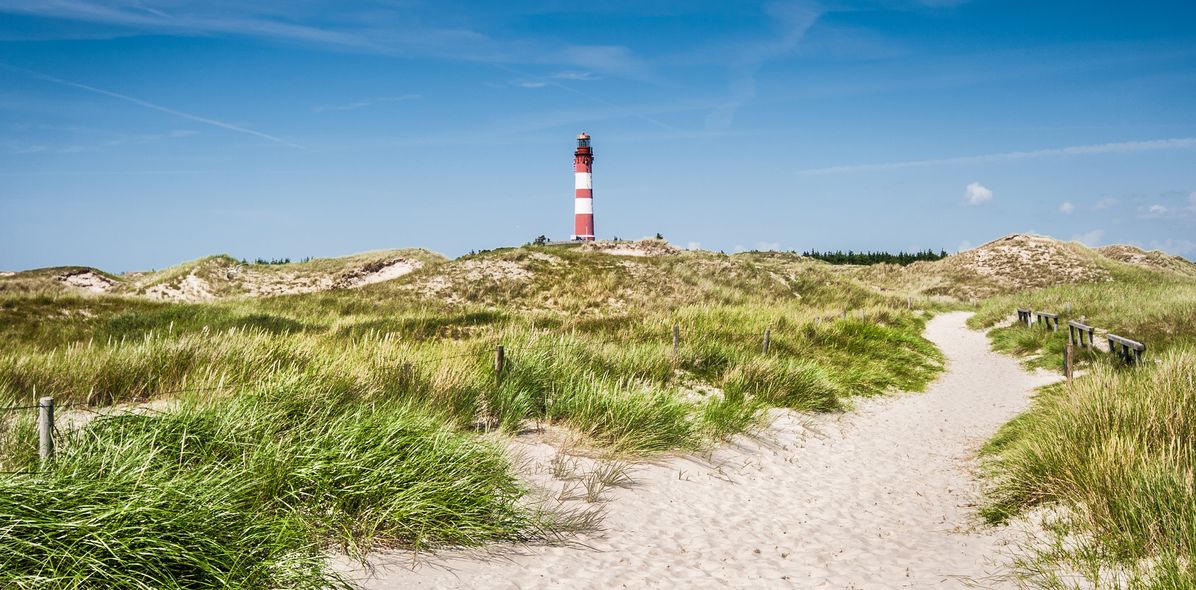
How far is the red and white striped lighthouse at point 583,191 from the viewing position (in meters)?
58.5

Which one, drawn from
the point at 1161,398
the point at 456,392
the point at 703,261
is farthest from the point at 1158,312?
the point at 703,261

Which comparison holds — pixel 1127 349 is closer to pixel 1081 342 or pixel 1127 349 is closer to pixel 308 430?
pixel 1081 342

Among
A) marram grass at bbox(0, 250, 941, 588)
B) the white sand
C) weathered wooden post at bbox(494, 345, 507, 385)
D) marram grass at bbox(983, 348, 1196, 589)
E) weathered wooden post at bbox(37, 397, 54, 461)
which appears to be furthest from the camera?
the white sand

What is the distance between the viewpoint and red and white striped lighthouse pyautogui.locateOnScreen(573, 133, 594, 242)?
58.5 metres

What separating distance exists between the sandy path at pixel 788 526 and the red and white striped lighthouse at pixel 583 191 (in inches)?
1846

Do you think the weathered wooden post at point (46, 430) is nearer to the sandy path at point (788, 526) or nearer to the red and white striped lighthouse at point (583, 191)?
the sandy path at point (788, 526)

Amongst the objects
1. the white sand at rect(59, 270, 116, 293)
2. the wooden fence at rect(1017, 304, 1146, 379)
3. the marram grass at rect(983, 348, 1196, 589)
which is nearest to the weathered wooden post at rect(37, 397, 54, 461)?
the marram grass at rect(983, 348, 1196, 589)

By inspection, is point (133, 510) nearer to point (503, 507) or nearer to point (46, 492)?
point (46, 492)

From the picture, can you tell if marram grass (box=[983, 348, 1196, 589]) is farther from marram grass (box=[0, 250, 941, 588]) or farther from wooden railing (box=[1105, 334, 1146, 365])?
wooden railing (box=[1105, 334, 1146, 365])

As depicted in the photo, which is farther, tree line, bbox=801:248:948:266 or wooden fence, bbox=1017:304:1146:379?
tree line, bbox=801:248:948:266

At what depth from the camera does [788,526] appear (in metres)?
7.60

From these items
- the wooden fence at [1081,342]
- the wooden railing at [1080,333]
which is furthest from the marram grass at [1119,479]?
the wooden railing at [1080,333]

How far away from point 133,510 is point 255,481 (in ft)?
3.68

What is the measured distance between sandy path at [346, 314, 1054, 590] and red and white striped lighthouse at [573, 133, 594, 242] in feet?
154
